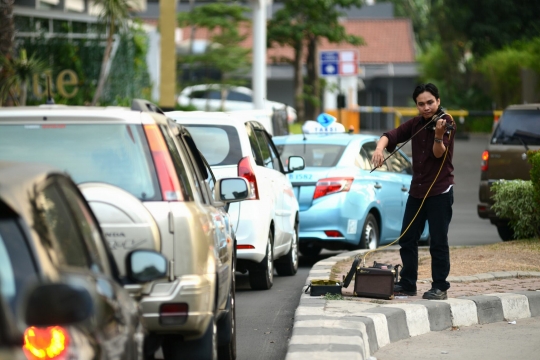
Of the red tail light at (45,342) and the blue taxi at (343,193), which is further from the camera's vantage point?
the blue taxi at (343,193)

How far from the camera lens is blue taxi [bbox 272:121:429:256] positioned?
1262 centimetres

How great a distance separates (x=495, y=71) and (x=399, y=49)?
15.7 meters

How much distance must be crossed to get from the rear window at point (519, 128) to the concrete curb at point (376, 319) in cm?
592

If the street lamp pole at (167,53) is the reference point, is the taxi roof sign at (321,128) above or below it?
below

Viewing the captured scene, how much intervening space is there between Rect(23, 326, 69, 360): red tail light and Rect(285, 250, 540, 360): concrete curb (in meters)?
3.17

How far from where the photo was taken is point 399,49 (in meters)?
51.8

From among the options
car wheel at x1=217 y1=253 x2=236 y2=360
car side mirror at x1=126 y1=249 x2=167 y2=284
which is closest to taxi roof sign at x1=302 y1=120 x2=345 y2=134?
car wheel at x1=217 y1=253 x2=236 y2=360

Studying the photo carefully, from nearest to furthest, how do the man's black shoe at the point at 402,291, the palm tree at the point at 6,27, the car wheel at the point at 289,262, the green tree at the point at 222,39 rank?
the man's black shoe at the point at 402,291
the car wheel at the point at 289,262
the palm tree at the point at 6,27
the green tree at the point at 222,39

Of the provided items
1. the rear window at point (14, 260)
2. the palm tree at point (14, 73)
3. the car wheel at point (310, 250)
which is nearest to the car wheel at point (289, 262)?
the car wheel at point (310, 250)

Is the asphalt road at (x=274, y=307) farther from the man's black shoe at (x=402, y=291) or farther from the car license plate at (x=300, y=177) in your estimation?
the car license plate at (x=300, y=177)

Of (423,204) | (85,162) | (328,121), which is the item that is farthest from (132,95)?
(85,162)

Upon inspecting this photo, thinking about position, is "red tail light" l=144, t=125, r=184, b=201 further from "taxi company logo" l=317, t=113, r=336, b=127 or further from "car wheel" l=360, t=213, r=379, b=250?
"taxi company logo" l=317, t=113, r=336, b=127

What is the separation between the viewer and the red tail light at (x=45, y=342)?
2.98 meters

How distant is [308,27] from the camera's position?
34.8 metres
